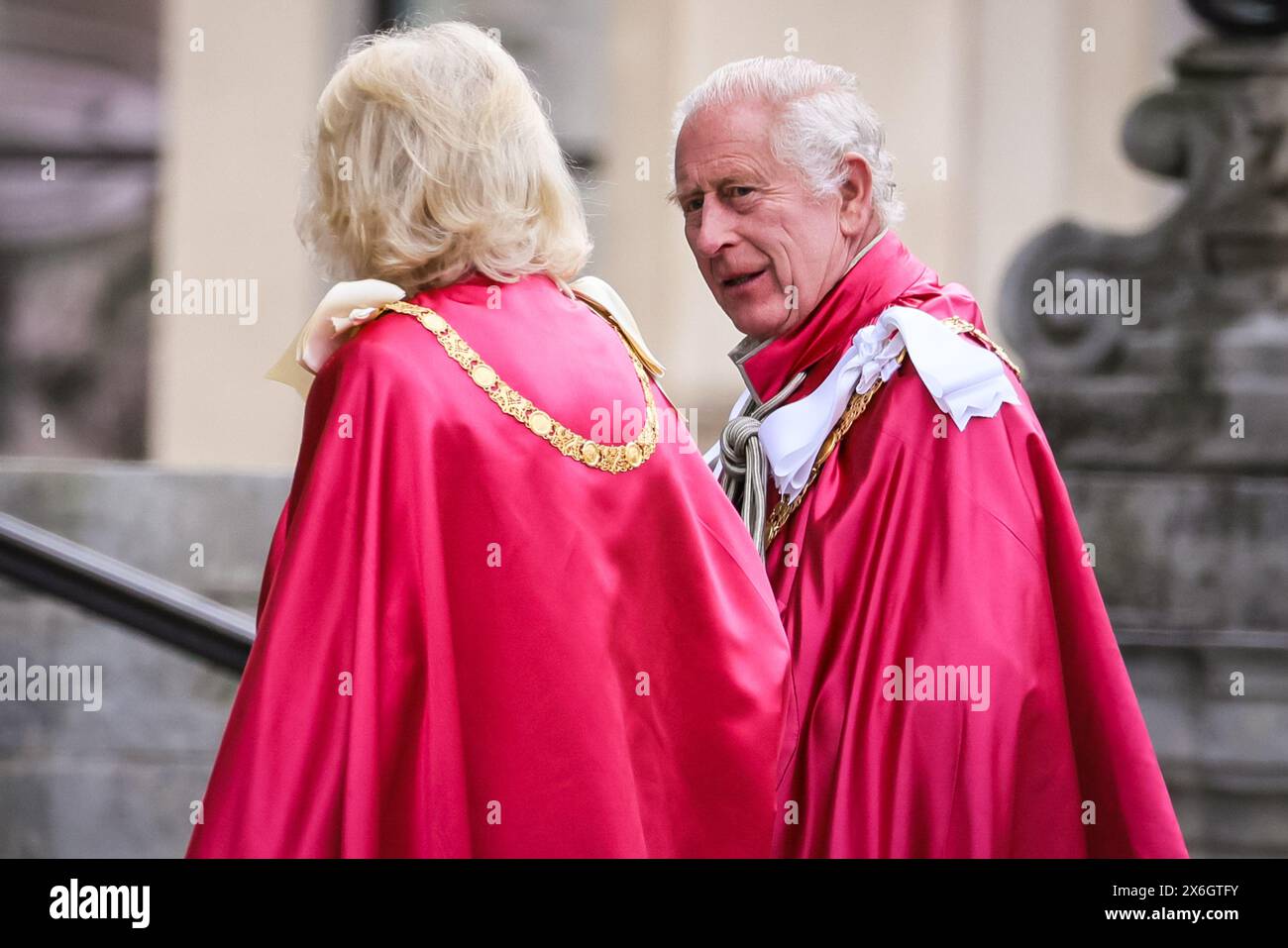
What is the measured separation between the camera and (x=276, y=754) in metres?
2.36

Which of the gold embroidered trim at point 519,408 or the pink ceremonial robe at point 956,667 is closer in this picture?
the gold embroidered trim at point 519,408

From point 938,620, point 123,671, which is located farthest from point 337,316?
point 123,671

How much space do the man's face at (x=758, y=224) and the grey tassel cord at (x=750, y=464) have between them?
0.52 feet

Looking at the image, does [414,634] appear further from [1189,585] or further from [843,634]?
[1189,585]

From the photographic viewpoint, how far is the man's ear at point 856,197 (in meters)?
3.19

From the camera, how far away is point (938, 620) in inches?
111

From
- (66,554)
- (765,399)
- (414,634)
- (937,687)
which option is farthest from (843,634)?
(66,554)

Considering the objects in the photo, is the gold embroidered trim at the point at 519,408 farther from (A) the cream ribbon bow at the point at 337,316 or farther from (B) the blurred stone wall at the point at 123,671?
(B) the blurred stone wall at the point at 123,671

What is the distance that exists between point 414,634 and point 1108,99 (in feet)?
12.7

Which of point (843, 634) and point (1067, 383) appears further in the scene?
point (1067, 383)

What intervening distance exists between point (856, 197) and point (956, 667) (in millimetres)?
961

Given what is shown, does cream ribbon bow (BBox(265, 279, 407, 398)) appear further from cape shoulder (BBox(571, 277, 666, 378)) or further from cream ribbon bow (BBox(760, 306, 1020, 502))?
cream ribbon bow (BBox(760, 306, 1020, 502))

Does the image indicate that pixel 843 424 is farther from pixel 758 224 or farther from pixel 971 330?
pixel 758 224

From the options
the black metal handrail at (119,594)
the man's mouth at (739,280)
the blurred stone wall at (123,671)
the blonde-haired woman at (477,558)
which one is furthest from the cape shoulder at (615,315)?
the blurred stone wall at (123,671)
